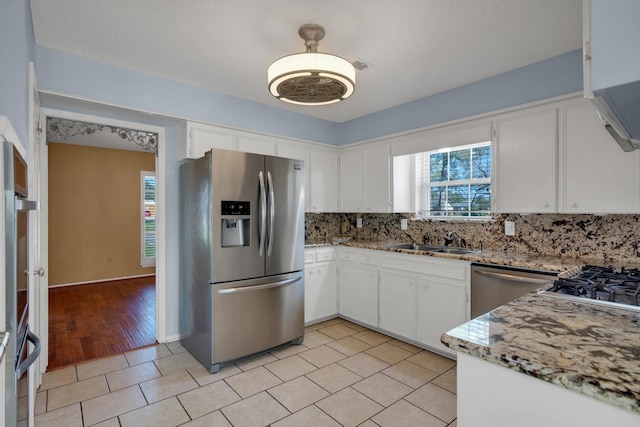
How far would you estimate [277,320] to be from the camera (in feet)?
9.79

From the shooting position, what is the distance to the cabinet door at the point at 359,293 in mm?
3492

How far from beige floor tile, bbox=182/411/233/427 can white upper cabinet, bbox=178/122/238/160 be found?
2.17m

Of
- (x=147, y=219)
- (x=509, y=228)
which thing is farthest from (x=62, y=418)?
(x=147, y=219)

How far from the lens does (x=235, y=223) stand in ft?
9.41

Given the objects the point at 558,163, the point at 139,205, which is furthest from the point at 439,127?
the point at 139,205

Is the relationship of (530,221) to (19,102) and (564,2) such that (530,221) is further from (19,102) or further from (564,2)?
(19,102)

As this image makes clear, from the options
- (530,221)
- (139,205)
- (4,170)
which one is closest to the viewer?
(4,170)

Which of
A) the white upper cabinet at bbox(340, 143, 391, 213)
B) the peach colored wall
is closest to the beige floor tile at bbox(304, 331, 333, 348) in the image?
the white upper cabinet at bbox(340, 143, 391, 213)

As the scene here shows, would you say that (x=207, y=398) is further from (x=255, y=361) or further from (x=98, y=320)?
(x=98, y=320)

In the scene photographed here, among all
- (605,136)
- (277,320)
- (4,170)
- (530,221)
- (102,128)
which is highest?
(102,128)

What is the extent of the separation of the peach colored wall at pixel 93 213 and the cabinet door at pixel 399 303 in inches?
204

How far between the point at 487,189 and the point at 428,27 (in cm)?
175

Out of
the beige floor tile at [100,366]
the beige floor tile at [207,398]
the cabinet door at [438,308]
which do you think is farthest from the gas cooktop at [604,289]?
the beige floor tile at [100,366]

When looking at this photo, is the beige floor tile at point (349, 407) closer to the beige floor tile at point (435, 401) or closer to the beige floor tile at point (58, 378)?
the beige floor tile at point (435, 401)
